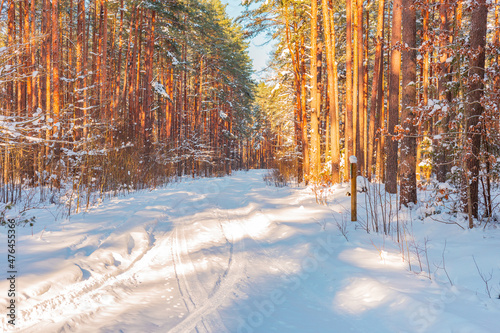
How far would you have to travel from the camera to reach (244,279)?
380 centimetres

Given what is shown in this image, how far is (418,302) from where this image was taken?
2900 mm

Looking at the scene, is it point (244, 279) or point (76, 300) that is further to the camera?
point (244, 279)

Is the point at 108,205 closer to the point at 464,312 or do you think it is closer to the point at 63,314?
the point at 63,314

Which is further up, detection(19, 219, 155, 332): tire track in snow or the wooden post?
the wooden post

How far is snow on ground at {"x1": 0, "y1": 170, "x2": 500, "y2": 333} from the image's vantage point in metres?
2.74

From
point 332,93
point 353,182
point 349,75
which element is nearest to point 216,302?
point 353,182

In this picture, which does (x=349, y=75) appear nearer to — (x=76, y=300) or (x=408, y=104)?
(x=408, y=104)

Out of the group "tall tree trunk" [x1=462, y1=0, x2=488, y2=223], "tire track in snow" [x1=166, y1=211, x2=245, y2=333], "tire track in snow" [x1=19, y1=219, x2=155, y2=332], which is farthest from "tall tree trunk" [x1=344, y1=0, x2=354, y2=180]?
"tire track in snow" [x1=19, y1=219, x2=155, y2=332]

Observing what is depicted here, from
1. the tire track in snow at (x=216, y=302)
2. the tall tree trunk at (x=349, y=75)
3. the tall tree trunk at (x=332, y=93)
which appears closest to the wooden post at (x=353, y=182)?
the tire track in snow at (x=216, y=302)

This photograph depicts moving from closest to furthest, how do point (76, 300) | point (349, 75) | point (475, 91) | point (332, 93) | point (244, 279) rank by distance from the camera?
point (76, 300)
point (244, 279)
point (475, 91)
point (349, 75)
point (332, 93)

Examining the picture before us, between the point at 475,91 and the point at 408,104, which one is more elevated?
the point at 408,104

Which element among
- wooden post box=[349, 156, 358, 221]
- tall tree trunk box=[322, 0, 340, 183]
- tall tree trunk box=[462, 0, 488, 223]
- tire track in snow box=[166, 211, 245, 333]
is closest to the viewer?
tire track in snow box=[166, 211, 245, 333]

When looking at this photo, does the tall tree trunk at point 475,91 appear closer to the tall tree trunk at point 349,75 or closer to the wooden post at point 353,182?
Answer: the wooden post at point 353,182

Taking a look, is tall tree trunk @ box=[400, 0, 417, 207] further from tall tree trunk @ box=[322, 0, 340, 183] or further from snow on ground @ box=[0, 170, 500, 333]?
tall tree trunk @ box=[322, 0, 340, 183]
